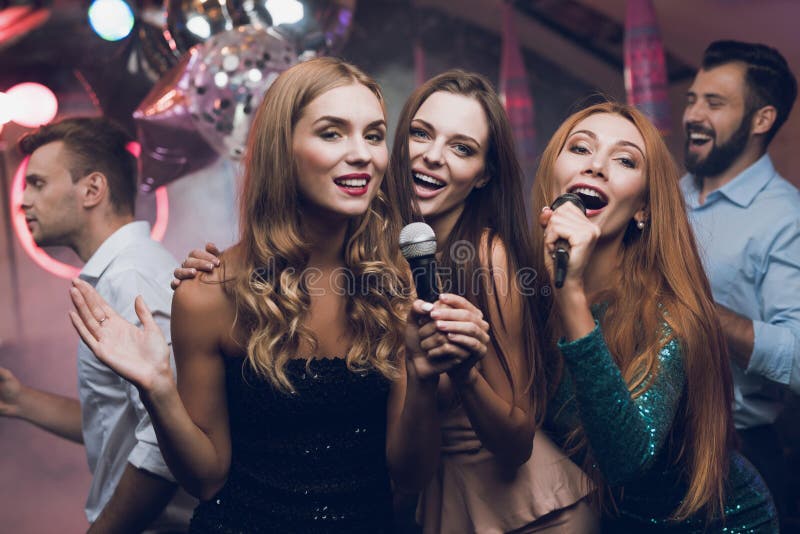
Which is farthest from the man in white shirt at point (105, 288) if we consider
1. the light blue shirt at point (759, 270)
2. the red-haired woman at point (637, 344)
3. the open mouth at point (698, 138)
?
the open mouth at point (698, 138)

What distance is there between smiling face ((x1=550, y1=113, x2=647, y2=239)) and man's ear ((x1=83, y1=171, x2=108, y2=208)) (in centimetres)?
146

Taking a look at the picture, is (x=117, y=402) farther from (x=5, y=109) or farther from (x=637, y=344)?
(x=5, y=109)

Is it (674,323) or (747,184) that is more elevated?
(747,184)

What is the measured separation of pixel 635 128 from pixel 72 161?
1.73 metres

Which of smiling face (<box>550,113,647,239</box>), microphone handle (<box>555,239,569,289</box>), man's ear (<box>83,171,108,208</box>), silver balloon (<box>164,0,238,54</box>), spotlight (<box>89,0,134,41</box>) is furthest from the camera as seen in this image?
spotlight (<box>89,0,134,41</box>)

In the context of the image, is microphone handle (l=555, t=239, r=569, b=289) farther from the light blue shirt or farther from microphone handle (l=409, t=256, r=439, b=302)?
the light blue shirt

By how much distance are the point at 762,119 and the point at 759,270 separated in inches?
21.2

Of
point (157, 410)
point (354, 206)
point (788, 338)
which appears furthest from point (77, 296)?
point (788, 338)

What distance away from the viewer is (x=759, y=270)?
2520 mm

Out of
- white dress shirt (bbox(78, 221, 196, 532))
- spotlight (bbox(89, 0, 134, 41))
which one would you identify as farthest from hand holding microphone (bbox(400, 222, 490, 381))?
spotlight (bbox(89, 0, 134, 41))

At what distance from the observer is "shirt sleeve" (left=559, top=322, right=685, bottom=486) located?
1477mm

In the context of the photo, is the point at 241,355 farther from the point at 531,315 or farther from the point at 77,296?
the point at 531,315

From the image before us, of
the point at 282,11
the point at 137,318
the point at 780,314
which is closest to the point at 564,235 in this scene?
the point at 137,318

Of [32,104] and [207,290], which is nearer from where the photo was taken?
[207,290]
